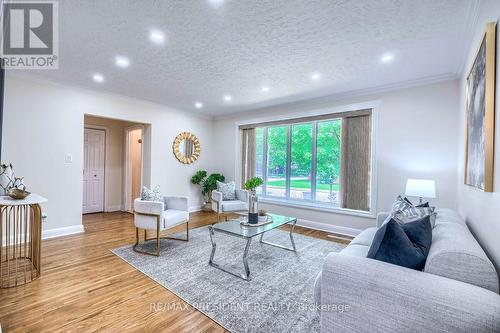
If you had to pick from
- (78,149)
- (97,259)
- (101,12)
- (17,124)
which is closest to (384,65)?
(101,12)

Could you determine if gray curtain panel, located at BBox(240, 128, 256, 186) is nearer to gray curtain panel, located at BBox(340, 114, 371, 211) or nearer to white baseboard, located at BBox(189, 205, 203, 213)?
white baseboard, located at BBox(189, 205, 203, 213)

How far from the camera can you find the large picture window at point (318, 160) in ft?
13.1

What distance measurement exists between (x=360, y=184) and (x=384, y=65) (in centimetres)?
193

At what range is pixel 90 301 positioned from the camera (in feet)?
6.61

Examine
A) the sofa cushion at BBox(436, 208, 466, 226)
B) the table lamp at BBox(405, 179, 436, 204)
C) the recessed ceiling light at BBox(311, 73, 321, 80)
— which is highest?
the recessed ceiling light at BBox(311, 73, 321, 80)

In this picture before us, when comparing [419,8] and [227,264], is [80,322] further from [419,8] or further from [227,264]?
[419,8]

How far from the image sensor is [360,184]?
398 cm

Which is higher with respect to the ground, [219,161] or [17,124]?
[17,124]

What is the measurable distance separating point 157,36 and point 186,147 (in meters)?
3.57

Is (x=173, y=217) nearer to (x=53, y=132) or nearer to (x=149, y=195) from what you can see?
(x=149, y=195)

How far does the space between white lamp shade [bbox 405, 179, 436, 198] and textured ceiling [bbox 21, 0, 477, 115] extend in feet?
4.94

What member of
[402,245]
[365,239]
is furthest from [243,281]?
[402,245]

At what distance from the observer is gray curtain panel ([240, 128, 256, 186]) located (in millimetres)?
5555

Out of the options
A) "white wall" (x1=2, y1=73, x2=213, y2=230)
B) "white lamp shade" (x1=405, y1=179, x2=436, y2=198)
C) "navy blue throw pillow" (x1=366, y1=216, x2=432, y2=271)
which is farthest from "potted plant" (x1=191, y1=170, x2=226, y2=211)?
"navy blue throw pillow" (x1=366, y1=216, x2=432, y2=271)
